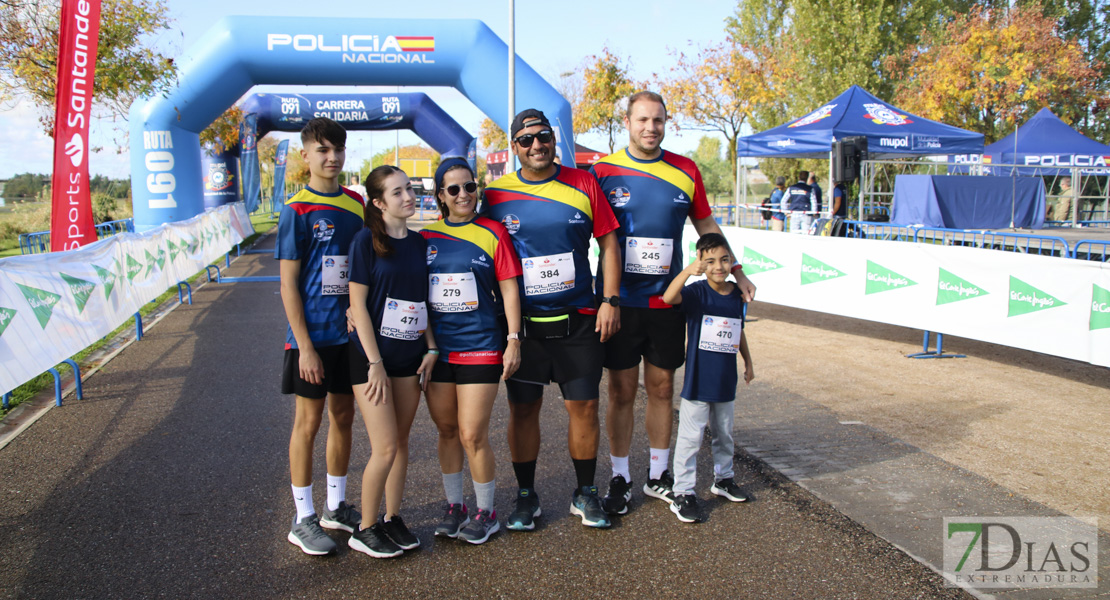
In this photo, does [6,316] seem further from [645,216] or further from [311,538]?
[645,216]

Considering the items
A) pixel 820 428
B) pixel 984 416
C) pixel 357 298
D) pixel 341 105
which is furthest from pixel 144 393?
pixel 341 105

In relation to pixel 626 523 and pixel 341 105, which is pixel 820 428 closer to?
pixel 626 523

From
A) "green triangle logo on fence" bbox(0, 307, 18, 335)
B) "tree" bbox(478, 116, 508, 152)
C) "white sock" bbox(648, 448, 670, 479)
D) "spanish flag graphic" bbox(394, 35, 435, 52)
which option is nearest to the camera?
"white sock" bbox(648, 448, 670, 479)

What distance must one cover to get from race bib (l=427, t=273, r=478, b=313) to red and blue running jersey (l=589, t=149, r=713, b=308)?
76 centimetres

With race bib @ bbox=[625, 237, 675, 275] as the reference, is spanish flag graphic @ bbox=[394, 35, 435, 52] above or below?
above

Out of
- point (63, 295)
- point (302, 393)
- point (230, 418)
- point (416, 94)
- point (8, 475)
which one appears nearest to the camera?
point (302, 393)

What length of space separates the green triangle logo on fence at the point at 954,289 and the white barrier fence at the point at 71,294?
7778 mm

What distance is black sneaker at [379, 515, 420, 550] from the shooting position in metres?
3.49

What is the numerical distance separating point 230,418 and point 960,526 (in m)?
4.86

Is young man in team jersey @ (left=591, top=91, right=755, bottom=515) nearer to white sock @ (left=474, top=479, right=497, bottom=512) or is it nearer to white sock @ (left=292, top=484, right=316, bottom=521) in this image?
white sock @ (left=474, top=479, right=497, bottom=512)

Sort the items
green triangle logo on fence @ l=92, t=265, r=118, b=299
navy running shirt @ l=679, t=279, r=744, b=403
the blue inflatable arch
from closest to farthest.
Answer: navy running shirt @ l=679, t=279, r=744, b=403, green triangle logo on fence @ l=92, t=265, r=118, b=299, the blue inflatable arch

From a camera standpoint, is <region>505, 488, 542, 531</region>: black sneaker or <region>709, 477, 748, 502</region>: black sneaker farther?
<region>709, 477, 748, 502</region>: black sneaker

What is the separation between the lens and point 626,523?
3.83m

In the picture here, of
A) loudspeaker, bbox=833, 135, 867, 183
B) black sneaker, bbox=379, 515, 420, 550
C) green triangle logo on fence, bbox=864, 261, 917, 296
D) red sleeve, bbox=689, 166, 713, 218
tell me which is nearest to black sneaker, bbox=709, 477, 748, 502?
red sleeve, bbox=689, 166, 713, 218
